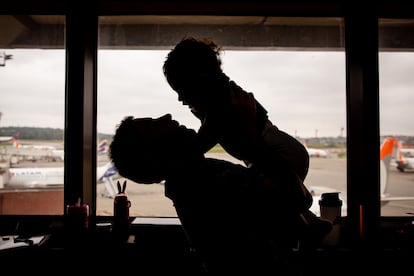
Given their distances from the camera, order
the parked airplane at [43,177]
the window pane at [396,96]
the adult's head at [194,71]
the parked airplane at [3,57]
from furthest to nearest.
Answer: the parked airplane at [3,57] → the parked airplane at [43,177] → the window pane at [396,96] → the adult's head at [194,71]

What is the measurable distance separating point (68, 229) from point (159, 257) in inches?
19.7

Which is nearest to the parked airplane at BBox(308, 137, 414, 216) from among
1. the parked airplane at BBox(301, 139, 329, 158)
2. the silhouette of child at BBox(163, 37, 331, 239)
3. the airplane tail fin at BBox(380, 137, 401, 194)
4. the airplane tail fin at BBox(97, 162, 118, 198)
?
the airplane tail fin at BBox(380, 137, 401, 194)

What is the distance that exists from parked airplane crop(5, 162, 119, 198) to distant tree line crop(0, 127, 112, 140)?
21 cm

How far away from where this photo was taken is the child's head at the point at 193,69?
1.25 metres

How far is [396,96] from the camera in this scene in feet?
7.89

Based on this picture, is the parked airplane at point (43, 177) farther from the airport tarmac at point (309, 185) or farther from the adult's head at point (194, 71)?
the adult's head at point (194, 71)

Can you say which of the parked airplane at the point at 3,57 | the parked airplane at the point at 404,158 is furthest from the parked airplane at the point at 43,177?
the parked airplane at the point at 404,158

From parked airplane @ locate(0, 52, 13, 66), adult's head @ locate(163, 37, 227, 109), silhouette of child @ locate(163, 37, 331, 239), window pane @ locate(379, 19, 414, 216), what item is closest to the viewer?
silhouette of child @ locate(163, 37, 331, 239)

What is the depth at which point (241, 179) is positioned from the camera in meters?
1.06

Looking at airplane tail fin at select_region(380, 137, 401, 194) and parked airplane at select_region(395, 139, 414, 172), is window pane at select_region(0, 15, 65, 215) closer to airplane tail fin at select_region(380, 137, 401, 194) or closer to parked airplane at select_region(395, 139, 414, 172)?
airplane tail fin at select_region(380, 137, 401, 194)

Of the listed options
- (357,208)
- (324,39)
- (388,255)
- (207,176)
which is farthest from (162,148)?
(324,39)

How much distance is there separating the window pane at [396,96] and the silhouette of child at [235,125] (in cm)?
113

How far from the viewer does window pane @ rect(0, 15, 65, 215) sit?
8.03 ft

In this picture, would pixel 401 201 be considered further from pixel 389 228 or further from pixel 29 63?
pixel 29 63
